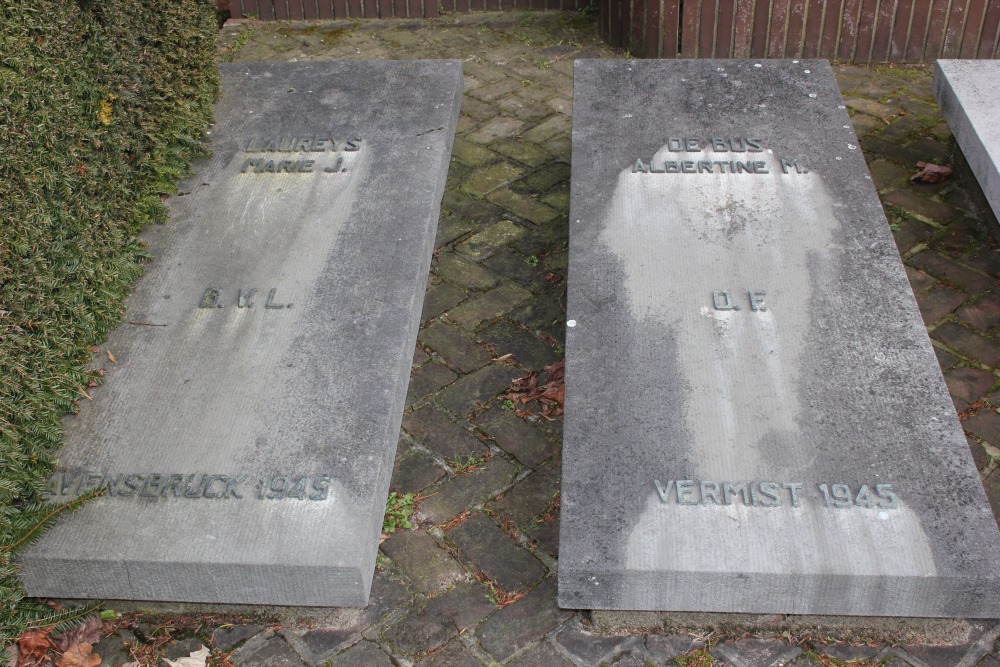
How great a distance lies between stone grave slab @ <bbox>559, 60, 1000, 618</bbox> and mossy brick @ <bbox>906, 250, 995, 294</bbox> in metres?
0.65

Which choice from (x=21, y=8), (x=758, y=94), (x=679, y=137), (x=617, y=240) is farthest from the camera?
(x=758, y=94)

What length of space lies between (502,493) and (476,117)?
333 centimetres

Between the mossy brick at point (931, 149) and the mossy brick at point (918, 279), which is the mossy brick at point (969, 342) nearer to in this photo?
the mossy brick at point (918, 279)

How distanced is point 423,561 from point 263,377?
94cm

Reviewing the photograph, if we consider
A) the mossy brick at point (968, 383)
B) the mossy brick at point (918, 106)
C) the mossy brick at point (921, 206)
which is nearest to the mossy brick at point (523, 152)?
the mossy brick at point (921, 206)

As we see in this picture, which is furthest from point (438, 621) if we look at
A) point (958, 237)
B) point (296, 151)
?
point (958, 237)

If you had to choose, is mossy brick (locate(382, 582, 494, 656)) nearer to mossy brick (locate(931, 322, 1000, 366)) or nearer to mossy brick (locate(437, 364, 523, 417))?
mossy brick (locate(437, 364, 523, 417))

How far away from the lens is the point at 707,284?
4121mm

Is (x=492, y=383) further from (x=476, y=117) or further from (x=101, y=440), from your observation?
(x=476, y=117)

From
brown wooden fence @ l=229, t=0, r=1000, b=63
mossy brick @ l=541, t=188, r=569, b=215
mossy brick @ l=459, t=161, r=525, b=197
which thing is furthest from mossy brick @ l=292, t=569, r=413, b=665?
brown wooden fence @ l=229, t=0, r=1000, b=63

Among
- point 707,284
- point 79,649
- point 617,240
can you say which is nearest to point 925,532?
point 707,284

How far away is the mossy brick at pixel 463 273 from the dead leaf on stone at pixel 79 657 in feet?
8.18

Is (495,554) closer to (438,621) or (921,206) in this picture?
(438,621)

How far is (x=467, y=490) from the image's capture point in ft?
12.9
